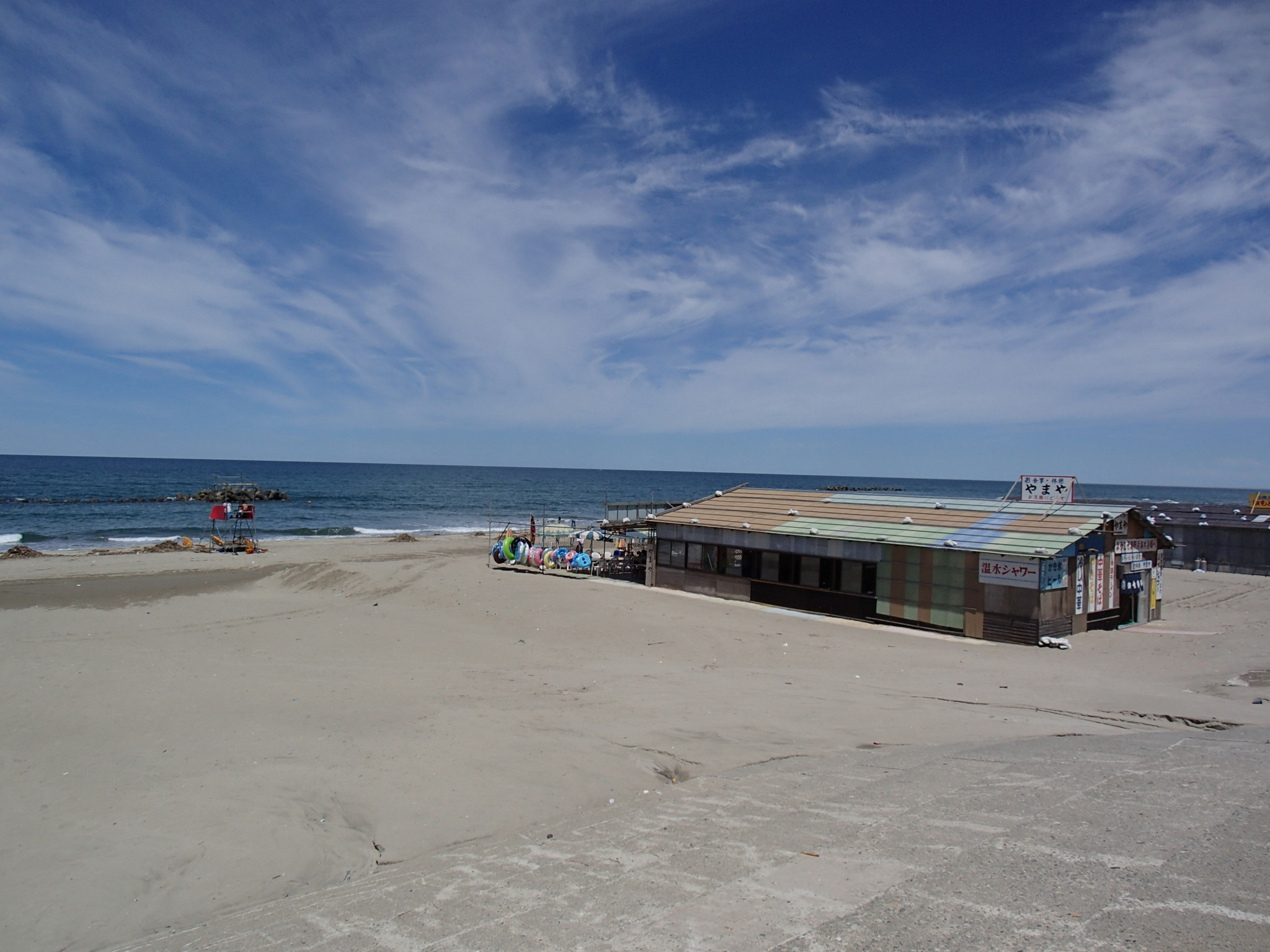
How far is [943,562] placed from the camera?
19.5 meters

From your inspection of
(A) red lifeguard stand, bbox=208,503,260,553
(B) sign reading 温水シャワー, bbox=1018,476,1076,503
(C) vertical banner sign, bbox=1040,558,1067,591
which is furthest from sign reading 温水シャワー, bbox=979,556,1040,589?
(A) red lifeguard stand, bbox=208,503,260,553

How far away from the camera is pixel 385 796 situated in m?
8.27

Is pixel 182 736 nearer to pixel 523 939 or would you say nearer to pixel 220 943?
pixel 220 943

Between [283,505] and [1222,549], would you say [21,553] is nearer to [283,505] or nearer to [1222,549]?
[283,505]

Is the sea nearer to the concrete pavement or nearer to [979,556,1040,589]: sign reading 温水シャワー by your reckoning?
[979,556,1040,589]: sign reading 温水シャワー

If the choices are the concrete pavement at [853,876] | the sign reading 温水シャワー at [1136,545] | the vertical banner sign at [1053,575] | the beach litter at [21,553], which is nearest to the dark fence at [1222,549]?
the sign reading 温水シャワー at [1136,545]

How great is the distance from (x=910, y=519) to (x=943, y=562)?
2096 mm

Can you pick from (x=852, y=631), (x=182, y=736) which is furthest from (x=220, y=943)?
(x=852, y=631)

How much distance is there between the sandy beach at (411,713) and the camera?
7.07m

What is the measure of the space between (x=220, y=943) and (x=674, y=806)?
417cm

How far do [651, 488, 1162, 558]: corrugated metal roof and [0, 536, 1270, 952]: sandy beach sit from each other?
2573 mm

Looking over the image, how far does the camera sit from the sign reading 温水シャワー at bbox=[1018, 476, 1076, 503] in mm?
20289

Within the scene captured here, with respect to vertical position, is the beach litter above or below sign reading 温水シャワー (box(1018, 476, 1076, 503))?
below

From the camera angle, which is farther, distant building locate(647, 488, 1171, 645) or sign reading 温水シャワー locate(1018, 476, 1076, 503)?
sign reading 温水シャワー locate(1018, 476, 1076, 503)
